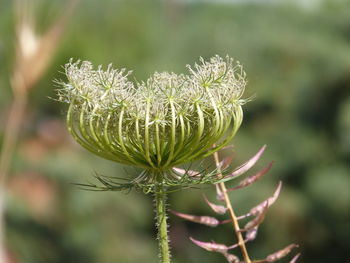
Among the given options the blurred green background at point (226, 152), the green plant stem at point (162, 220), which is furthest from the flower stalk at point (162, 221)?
the blurred green background at point (226, 152)

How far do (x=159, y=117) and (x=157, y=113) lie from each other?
0.04ft

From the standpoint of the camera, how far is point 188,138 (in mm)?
1816

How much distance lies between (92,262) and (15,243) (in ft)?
8.28

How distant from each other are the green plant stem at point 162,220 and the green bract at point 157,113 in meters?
0.06

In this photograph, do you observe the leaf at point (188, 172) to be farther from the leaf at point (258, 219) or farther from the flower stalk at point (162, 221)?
the leaf at point (258, 219)

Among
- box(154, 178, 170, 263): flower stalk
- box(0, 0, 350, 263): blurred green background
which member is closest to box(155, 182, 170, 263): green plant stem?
box(154, 178, 170, 263): flower stalk

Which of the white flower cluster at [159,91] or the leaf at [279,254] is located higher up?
the white flower cluster at [159,91]

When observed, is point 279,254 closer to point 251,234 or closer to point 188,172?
point 251,234

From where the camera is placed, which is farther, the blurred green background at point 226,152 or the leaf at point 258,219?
the blurred green background at point 226,152

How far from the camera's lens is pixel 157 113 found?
178 cm

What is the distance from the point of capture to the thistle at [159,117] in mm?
1787

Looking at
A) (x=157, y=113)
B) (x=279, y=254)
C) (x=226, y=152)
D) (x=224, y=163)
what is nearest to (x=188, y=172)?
(x=224, y=163)

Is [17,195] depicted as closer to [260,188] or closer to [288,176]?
[260,188]

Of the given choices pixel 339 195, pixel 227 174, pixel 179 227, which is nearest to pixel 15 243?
pixel 179 227
